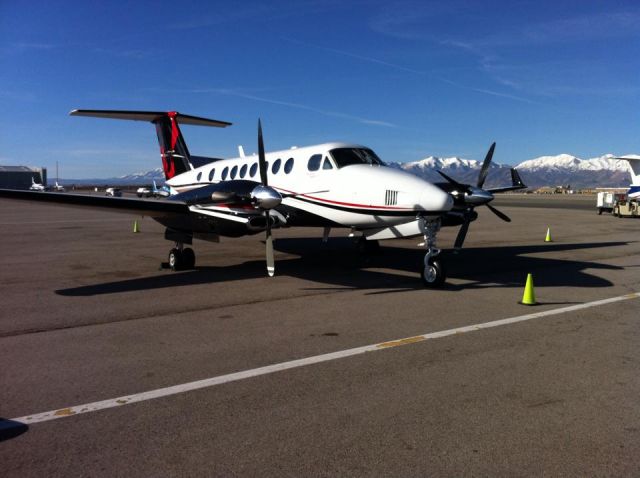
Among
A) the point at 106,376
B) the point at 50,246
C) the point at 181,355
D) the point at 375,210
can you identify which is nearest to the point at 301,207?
the point at 375,210

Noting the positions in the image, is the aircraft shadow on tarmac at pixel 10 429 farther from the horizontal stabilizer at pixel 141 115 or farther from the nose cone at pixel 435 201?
the horizontal stabilizer at pixel 141 115

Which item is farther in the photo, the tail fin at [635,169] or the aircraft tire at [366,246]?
the tail fin at [635,169]

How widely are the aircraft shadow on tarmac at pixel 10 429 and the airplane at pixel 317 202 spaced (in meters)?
6.25

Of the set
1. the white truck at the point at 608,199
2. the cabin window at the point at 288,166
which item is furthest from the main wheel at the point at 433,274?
the white truck at the point at 608,199

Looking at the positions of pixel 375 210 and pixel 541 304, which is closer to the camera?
pixel 541 304

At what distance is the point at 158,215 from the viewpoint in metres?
12.1

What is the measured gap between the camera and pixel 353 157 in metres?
11.6

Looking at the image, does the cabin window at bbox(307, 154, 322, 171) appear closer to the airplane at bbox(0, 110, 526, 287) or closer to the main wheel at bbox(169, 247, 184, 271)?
the airplane at bbox(0, 110, 526, 287)

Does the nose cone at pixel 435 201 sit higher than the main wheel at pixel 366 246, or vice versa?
the nose cone at pixel 435 201

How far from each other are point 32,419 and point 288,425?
2.15 m

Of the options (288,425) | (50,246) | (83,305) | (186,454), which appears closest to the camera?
(186,454)

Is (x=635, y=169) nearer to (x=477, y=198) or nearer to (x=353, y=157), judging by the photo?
(x=477, y=198)

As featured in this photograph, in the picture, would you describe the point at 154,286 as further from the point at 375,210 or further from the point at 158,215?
the point at 375,210

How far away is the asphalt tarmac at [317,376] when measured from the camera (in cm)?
→ 371
